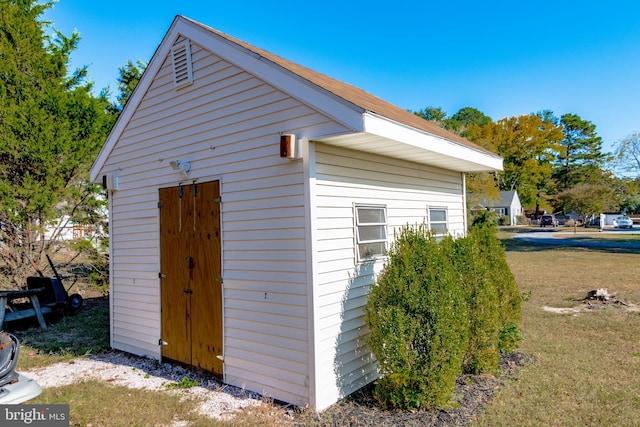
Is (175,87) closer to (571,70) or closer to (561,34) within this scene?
(561,34)

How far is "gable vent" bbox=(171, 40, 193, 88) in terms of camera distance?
15.3 ft

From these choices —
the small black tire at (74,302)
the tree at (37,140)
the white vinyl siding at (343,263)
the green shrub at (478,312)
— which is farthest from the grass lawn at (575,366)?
the tree at (37,140)

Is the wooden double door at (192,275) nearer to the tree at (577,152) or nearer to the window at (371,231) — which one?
the window at (371,231)

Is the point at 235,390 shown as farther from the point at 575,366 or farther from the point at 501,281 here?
the point at 575,366

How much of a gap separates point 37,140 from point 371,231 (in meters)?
8.11

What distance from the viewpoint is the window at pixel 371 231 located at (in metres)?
4.13

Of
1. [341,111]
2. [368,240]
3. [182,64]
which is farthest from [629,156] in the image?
[182,64]

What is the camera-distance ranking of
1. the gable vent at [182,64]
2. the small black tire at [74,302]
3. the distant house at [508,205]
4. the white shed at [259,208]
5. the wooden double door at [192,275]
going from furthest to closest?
1. the distant house at [508,205]
2. the small black tire at [74,302]
3. the gable vent at [182,64]
4. the wooden double door at [192,275]
5. the white shed at [259,208]

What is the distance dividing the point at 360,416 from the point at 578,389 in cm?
227

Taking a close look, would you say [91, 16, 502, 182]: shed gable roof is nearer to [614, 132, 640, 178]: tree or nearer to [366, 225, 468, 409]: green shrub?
[366, 225, 468, 409]: green shrub

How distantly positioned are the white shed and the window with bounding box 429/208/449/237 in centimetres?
5

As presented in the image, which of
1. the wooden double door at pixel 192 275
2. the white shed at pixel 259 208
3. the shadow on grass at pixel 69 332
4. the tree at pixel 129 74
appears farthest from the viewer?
the tree at pixel 129 74

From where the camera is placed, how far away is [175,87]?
16.0ft

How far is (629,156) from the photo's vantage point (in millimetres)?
20266
